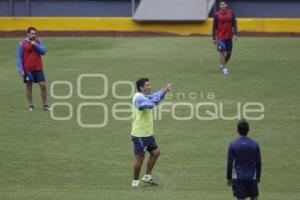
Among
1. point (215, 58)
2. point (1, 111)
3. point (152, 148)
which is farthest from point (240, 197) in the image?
point (215, 58)

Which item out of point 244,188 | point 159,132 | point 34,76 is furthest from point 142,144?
point 34,76

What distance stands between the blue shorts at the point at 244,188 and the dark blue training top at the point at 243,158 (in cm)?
8

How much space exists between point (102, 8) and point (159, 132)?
2461 cm

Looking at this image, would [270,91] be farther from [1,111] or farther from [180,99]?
[1,111]

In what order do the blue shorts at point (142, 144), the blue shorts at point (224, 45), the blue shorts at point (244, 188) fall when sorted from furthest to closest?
the blue shorts at point (224, 45), the blue shorts at point (142, 144), the blue shorts at point (244, 188)

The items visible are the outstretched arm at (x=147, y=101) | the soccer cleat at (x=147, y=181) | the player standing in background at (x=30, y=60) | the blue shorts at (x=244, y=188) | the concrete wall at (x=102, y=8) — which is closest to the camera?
the blue shorts at (x=244, y=188)

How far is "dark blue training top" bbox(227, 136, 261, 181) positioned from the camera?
11.8 metres

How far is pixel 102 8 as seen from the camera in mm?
43469

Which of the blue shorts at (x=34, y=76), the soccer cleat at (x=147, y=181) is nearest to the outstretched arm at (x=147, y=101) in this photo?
the soccer cleat at (x=147, y=181)

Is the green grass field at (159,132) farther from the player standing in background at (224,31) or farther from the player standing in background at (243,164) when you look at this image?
the player standing in background at (243,164)

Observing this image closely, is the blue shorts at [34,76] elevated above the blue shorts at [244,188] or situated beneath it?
elevated above

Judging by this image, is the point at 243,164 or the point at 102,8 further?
the point at 102,8

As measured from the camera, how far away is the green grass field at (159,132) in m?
14.8

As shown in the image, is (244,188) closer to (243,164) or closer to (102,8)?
(243,164)
